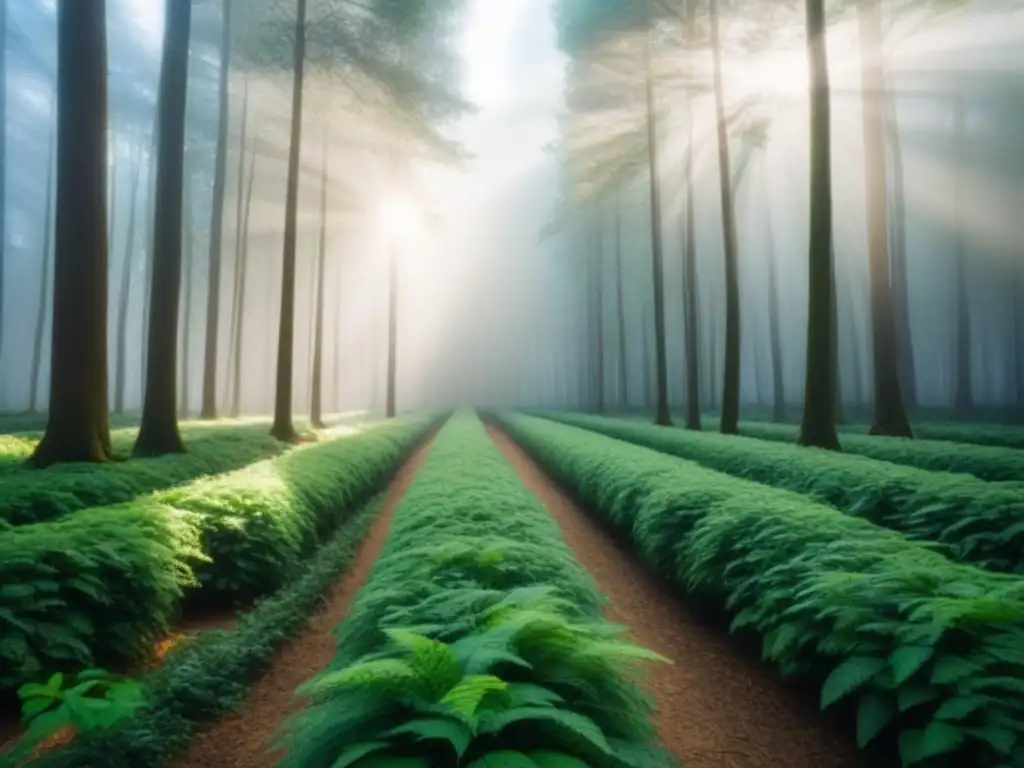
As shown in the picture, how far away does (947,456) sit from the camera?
9312mm

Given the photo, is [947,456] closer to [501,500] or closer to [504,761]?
[501,500]

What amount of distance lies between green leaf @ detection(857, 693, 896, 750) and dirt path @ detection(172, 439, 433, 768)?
97.1 inches

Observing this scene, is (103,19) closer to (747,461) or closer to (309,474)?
(309,474)

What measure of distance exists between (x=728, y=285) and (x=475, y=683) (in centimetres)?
1759

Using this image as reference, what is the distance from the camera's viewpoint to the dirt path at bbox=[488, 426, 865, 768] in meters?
3.62

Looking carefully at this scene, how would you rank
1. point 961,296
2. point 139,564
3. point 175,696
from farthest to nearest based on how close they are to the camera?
point 961,296
point 139,564
point 175,696

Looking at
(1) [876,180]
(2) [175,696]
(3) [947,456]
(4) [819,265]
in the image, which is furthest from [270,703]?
(1) [876,180]

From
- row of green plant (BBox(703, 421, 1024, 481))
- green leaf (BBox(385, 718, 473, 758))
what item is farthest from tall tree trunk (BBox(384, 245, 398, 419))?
green leaf (BBox(385, 718, 473, 758))

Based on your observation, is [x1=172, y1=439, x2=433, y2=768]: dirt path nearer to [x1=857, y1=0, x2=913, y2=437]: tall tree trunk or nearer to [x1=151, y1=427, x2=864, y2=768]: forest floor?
[x1=151, y1=427, x2=864, y2=768]: forest floor

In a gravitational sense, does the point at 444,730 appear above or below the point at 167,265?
below

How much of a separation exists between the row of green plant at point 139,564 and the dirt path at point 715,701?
3.67 m

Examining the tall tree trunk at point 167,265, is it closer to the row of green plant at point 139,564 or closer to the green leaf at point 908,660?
the row of green plant at point 139,564

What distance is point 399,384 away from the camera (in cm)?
9412

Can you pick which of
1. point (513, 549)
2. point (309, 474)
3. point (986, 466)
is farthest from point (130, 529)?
point (986, 466)
